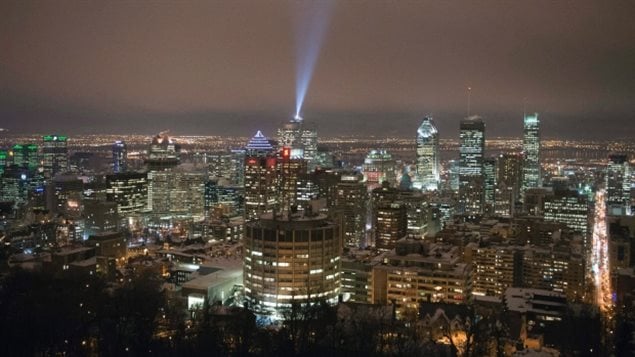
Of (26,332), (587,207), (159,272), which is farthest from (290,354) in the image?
(587,207)

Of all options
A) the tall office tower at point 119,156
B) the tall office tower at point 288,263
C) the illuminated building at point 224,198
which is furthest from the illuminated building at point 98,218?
the tall office tower at point 119,156

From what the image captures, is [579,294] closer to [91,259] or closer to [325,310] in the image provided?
[325,310]

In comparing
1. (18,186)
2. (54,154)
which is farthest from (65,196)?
(54,154)

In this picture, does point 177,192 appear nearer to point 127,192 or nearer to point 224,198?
point 224,198

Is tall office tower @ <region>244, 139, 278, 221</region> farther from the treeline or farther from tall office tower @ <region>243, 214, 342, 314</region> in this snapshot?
the treeline

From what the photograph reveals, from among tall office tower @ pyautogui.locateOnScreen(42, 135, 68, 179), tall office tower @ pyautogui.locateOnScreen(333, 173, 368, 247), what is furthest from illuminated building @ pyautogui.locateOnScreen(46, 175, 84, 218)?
tall office tower @ pyautogui.locateOnScreen(333, 173, 368, 247)

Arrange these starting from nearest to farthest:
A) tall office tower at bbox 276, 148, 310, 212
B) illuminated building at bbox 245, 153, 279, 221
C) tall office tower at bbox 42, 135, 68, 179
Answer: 1. illuminated building at bbox 245, 153, 279, 221
2. tall office tower at bbox 276, 148, 310, 212
3. tall office tower at bbox 42, 135, 68, 179
